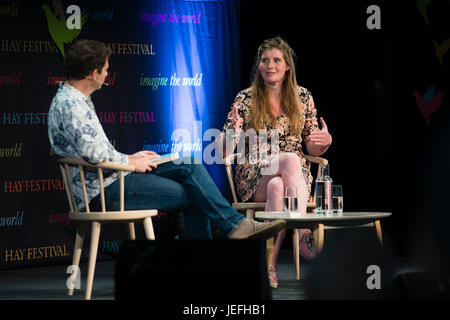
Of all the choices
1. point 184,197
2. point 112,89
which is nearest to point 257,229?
point 184,197

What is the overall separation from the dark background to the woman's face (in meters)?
1.20

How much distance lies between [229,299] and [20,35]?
160 inches

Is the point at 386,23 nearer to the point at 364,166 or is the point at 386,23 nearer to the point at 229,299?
the point at 364,166

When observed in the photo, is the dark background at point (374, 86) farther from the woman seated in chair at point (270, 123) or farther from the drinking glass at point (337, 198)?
the drinking glass at point (337, 198)

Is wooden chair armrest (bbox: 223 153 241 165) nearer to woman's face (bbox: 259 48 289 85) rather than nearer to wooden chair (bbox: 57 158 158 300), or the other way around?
woman's face (bbox: 259 48 289 85)

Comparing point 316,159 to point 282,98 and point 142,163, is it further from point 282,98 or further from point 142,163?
point 142,163

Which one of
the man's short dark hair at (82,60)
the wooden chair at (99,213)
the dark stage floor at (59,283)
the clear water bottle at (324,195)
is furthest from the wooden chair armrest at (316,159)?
the man's short dark hair at (82,60)

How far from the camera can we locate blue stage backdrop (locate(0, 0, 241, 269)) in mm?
4863

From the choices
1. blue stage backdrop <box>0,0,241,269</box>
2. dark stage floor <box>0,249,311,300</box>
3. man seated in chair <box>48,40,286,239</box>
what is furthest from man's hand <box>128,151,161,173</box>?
blue stage backdrop <box>0,0,241,269</box>

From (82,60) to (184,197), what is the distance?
85 cm

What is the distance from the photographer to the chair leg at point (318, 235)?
3488 mm

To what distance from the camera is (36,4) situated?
16.4 ft

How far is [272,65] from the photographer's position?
412 cm
